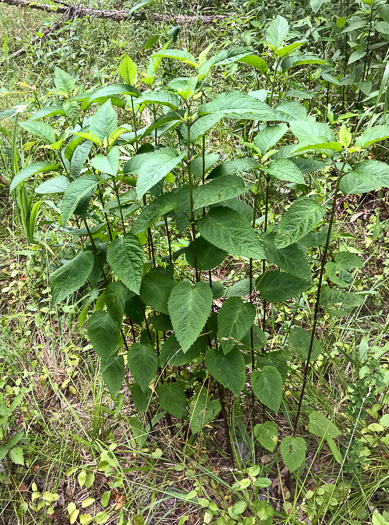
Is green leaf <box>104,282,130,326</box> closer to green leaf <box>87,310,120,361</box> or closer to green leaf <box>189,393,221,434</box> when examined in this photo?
green leaf <box>87,310,120,361</box>

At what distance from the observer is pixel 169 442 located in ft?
5.06

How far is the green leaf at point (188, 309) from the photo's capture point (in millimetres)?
1059

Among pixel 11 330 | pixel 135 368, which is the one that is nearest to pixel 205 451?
pixel 135 368

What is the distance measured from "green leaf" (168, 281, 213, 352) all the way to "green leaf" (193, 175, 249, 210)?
0.24m

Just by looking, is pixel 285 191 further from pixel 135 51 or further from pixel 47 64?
pixel 47 64

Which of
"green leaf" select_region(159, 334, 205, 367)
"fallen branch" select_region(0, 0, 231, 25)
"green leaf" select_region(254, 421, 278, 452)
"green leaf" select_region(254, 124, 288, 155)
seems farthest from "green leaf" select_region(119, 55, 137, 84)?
"fallen branch" select_region(0, 0, 231, 25)

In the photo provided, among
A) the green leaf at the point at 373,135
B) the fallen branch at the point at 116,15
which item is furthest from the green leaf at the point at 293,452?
the fallen branch at the point at 116,15

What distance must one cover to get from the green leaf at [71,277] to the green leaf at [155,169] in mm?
383

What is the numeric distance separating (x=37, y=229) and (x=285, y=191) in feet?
5.13

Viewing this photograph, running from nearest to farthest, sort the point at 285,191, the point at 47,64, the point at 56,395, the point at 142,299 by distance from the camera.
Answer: the point at 142,299
the point at 56,395
the point at 285,191
the point at 47,64

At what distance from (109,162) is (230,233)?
350mm

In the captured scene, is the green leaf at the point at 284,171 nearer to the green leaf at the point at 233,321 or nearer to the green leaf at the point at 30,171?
the green leaf at the point at 233,321

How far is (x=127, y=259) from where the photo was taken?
43.9 inches

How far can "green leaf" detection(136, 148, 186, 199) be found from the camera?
3.05 feet
